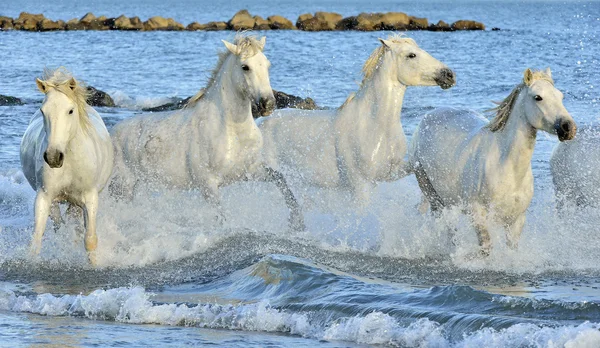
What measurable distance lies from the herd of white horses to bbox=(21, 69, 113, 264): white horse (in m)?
0.01

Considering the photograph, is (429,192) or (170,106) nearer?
(429,192)

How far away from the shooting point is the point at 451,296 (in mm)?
7383

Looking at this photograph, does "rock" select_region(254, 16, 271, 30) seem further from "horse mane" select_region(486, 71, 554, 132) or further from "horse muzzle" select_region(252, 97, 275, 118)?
"horse mane" select_region(486, 71, 554, 132)

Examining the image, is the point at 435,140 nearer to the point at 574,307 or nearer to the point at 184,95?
the point at 574,307

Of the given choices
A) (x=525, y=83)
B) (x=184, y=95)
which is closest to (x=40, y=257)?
(x=525, y=83)

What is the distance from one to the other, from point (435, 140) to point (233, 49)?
6.48 ft

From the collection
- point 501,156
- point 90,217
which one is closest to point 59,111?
point 90,217

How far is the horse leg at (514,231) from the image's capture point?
8.78 metres

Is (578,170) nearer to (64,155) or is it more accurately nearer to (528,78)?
(528,78)

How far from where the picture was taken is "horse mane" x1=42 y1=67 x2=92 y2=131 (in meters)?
8.35

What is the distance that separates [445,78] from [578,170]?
1.70 m

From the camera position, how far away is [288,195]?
33.2 feet

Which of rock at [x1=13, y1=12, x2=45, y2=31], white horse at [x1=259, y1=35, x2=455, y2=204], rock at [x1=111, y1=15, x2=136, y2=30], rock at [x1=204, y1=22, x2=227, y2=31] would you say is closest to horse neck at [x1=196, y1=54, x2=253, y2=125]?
white horse at [x1=259, y1=35, x2=455, y2=204]

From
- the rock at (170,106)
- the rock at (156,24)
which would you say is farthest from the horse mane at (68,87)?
the rock at (156,24)
